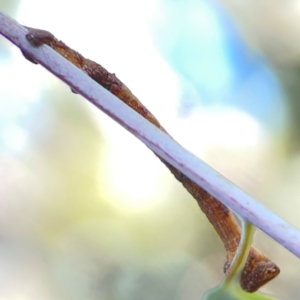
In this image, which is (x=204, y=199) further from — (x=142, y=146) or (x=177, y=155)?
(x=142, y=146)

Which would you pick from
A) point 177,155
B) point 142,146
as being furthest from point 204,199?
point 142,146

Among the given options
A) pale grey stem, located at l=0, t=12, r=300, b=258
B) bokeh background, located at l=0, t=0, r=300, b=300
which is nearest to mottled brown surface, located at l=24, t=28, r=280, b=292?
pale grey stem, located at l=0, t=12, r=300, b=258

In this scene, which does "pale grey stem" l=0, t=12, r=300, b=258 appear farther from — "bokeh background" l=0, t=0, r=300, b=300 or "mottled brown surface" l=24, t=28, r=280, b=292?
"bokeh background" l=0, t=0, r=300, b=300

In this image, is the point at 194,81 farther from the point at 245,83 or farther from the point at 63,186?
the point at 63,186

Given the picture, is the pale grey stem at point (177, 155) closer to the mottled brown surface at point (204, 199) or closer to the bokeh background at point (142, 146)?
the mottled brown surface at point (204, 199)

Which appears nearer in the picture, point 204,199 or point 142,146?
point 204,199

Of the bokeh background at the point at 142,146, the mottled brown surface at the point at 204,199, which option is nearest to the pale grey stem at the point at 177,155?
the mottled brown surface at the point at 204,199
